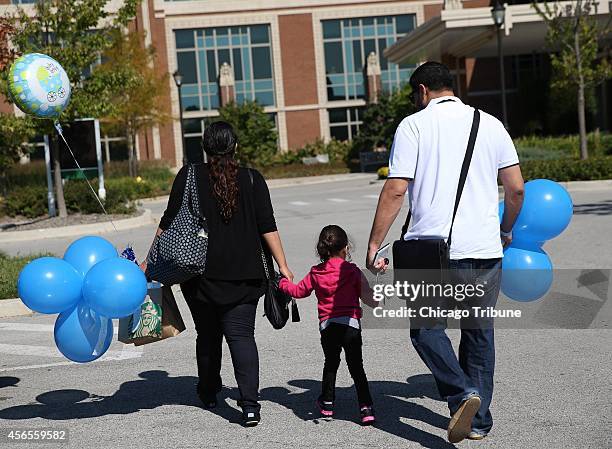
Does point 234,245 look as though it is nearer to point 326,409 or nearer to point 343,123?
point 326,409

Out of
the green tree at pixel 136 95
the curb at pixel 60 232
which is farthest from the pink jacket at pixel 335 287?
the green tree at pixel 136 95

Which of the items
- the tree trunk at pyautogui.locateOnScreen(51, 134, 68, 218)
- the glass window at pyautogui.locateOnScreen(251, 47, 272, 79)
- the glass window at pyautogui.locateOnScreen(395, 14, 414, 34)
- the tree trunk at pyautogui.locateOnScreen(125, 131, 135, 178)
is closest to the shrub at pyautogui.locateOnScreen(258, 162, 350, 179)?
the tree trunk at pyautogui.locateOnScreen(125, 131, 135, 178)

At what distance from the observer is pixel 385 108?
167ft

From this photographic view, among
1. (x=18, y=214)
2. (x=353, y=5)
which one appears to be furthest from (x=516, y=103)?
(x=18, y=214)

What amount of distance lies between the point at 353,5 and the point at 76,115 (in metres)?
36.7

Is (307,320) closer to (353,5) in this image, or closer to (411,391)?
(411,391)

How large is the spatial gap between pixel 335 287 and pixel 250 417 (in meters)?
0.96

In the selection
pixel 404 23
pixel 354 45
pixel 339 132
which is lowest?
pixel 339 132

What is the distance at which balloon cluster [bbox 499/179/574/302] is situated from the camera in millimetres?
5570

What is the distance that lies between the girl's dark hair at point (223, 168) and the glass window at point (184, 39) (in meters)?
51.4

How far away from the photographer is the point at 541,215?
5613 millimetres

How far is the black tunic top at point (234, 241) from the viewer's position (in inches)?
217

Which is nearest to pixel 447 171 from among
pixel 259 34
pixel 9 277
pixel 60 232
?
pixel 9 277

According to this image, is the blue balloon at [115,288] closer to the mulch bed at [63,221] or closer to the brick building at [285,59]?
the mulch bed at [63,221]
